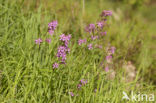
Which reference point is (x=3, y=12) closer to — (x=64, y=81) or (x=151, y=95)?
(x=64, y=81)

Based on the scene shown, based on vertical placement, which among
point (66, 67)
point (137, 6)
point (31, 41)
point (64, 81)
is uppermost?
point (137, 6)

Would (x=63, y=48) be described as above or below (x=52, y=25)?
below

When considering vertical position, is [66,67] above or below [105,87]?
above

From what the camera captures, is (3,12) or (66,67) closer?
(66,67)

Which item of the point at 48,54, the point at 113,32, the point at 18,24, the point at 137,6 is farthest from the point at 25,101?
the point at 137,6

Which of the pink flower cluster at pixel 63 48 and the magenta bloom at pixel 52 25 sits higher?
the magenta bloom at pixel 52 25

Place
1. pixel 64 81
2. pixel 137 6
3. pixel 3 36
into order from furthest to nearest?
pixel 137 6 < pixel 3 36 < pixel 64 81

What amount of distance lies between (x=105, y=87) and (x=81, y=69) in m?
0.40

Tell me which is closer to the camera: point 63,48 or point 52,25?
point 63,48

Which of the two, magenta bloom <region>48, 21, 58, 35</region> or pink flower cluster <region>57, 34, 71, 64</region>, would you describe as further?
magenta bloom <region>48, 21, 58, 35</region>

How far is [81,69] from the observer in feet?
8.74

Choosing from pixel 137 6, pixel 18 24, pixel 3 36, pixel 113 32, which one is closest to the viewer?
pixel 3 36

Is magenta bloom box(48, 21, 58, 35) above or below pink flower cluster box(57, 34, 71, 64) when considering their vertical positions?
above

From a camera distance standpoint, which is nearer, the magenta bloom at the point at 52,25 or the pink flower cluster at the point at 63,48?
the pink flower cluster at the point at 63,48
